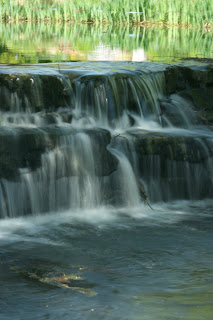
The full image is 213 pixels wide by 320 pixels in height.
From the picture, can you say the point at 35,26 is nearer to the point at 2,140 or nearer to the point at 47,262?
the point at 2,140

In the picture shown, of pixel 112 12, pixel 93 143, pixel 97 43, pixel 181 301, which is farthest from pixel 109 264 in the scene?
pixel 112 12

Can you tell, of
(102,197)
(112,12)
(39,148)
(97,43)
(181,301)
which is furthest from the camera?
(112,12)

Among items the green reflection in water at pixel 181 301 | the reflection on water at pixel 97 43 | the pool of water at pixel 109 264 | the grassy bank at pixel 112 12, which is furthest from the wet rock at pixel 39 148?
the grassy bank at pixel 112 12

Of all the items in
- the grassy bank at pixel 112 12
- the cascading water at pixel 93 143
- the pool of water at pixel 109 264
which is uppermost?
the grassy bank at pixel 112 12

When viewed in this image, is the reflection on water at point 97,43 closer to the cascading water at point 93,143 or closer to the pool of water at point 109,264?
the cascading water at point 93,143

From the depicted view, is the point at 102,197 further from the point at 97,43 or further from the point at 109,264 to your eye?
the point at 97,43

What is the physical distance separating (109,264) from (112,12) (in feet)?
48.6

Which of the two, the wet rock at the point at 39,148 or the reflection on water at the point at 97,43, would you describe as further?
the reflection on water at the point at 97,43

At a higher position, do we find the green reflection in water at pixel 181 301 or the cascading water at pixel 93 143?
the cascading water at pixel 93 143

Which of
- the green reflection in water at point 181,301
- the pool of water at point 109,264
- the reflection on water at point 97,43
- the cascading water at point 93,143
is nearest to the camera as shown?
the green reflection in water at point 181,301

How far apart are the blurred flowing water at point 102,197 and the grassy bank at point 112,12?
9.61m

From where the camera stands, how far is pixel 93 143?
6445 mm

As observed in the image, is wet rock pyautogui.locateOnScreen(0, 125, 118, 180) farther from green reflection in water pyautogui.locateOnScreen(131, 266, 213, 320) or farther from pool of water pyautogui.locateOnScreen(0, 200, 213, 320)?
A: green reflection in water pyautogui.locateOnScreen(131, 266, 213, 320)

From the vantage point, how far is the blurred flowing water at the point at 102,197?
3.98 metres
